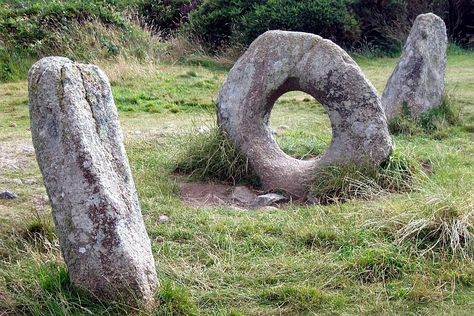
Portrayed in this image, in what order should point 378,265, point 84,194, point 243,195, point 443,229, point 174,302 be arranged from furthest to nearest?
1. point 243,195
2. point 443,229
3. point 378,265
4. point 174,302
5. point 84,194

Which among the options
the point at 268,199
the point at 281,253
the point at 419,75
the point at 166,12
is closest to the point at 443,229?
the point at 281,253

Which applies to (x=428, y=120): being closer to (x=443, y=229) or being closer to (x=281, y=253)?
(x=443, y=229)

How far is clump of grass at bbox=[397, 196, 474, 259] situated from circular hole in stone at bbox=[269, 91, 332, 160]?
8.85 ft

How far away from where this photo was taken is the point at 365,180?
6.38 meters

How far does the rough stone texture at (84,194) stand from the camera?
3.95 meters

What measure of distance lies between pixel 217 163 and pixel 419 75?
3591mm

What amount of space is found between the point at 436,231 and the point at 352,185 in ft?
4.56

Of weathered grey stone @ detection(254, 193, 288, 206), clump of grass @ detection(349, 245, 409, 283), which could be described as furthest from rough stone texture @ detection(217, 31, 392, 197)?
clump of grass @ detection(349, 245, 409, 283)

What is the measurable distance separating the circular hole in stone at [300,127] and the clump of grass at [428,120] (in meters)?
0.85

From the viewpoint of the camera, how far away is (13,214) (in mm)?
5602

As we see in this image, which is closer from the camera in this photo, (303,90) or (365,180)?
(365,180)

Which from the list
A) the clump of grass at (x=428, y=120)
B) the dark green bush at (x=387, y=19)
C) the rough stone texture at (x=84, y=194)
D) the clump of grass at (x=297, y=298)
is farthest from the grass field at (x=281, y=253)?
the dark green bush at (x=387, y=19)

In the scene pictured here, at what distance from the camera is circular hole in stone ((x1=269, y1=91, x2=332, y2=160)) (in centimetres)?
791

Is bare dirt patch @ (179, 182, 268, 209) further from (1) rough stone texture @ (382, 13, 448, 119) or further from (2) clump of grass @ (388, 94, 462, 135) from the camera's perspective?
(1) rough stone texture @ (382, 13, 448, 119)
